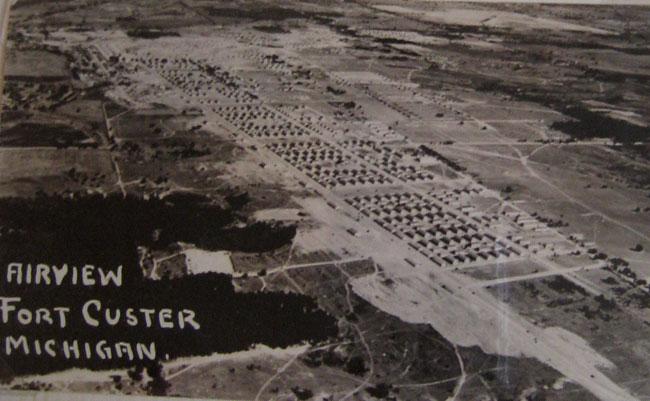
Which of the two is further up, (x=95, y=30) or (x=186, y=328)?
(x=95, y=30)

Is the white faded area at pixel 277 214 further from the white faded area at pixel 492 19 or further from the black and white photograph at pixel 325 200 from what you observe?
the white faded area at pixel 492 19

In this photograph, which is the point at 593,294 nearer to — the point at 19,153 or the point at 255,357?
the point at 255,357

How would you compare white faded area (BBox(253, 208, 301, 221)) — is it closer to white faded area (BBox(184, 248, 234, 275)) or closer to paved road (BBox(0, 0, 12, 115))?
white faded area (BBox(184, 248, 234, 275))

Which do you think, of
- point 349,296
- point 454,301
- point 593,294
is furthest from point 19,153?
point 593,294

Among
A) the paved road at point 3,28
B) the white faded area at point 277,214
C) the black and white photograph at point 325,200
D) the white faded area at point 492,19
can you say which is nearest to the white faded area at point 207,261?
the black and white photograph at point 325,200

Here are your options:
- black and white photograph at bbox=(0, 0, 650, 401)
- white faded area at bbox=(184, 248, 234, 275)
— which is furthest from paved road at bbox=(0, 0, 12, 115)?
white faded area at bbox=(184, 248, 234, 275)

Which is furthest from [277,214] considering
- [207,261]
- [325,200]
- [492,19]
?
[492,19]

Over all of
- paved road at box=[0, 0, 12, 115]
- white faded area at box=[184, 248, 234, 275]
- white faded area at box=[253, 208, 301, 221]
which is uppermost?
paved road at box=[0, 0, 12, 115]

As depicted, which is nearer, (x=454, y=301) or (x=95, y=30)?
(x=454, y=301)
